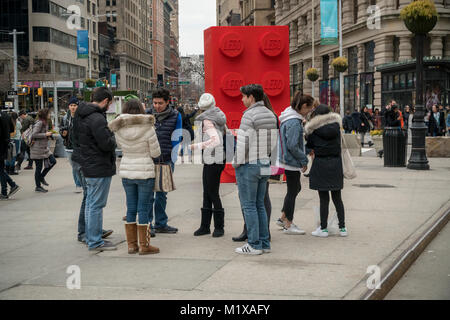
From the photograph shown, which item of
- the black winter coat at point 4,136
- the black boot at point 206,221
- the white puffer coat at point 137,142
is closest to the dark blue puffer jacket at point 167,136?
the black boot at point 206,221

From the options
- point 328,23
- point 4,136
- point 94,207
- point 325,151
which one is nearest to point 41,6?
point 328,23

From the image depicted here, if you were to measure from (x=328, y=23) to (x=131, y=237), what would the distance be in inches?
1135

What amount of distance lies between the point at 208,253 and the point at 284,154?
1.81 metres

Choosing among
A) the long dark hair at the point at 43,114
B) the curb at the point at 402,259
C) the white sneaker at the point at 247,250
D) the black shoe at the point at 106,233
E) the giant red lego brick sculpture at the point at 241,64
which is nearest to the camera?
the curb at the point at 402,259

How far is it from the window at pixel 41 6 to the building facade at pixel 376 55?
124 feet

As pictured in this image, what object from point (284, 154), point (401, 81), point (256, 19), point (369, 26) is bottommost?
point (284, 154)

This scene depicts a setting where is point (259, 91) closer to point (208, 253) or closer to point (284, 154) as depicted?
point (284, 154)

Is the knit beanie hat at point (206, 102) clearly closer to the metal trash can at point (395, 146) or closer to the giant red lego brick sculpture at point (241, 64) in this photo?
the giant red lego brick sculpture at point (241, 64)

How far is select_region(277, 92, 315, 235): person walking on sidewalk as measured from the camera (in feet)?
25.1

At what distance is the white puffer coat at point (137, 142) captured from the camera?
→ 695 centimetres

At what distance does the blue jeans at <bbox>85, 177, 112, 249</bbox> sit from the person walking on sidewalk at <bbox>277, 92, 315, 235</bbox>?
7.57 feet

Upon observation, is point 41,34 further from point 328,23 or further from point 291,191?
point 291,191

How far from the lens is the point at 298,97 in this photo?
7887mm
